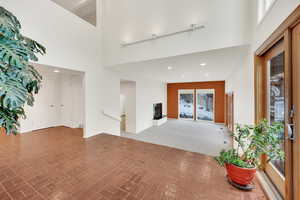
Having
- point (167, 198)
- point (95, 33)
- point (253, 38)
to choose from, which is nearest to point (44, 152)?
point (167, 198)

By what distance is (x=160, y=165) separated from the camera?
223 cm

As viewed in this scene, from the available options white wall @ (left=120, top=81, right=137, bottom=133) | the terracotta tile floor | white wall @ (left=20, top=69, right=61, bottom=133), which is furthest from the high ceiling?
the terracotta tile floor

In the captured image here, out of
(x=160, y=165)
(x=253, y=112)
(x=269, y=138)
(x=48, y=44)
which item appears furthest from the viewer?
(x=48, y=44)

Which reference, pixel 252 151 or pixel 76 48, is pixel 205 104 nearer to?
pixel 252 151

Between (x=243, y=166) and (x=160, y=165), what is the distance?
50.4 inches

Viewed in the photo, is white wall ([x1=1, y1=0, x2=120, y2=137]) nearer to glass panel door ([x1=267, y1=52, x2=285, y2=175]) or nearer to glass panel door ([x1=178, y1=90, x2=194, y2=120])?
glass panel door ([x1=267, y1=52, x2=285, y2=175])

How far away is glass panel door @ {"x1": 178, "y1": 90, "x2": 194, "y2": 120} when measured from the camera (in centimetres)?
855

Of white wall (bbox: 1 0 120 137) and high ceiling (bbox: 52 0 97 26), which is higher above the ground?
high ceiling (bbox: 52 0 97 26)

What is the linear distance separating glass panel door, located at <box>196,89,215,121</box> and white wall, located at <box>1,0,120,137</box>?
592 cm

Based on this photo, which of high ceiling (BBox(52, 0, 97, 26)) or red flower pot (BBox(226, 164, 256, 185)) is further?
high ceiling (BBox(52, 0, 97, 26))

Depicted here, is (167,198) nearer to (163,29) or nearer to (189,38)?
(189,38)

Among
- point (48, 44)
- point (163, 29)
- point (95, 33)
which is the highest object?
point (95, 33)

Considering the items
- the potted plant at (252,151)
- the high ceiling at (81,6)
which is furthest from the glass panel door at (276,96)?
the high ceiling at (81,6)

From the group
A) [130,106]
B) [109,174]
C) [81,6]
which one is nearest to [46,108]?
[130,106]
